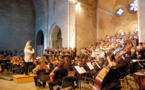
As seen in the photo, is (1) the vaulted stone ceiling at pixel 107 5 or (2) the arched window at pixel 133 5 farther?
(1) the vaulted stone ceiling at pixel 107 5

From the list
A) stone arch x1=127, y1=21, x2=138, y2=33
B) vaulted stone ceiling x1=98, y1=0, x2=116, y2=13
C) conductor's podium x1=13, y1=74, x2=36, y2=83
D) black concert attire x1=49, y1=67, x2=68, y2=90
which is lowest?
conductor's podium x1=13, y1=74, x2=36, y2=83

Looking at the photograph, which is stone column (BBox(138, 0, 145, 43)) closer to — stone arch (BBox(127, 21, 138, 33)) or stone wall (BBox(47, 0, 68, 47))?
stone arch (BBox(127, 21, 138, 33))

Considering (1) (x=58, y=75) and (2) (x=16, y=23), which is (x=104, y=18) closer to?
(2) (x=16, y=23)

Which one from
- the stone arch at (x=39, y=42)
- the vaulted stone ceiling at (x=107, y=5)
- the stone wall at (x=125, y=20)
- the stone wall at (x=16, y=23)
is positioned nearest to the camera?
the stone wall at (x=125, y=20)

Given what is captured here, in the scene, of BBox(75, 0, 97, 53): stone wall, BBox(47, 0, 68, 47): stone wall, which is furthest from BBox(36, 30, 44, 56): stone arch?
BBox(75, 0, 97, 53): stone wall

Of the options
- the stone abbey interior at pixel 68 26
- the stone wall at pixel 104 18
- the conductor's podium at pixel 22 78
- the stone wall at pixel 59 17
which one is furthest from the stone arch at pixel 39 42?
the conductor's podium at pixel 22 78

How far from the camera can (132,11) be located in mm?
17641

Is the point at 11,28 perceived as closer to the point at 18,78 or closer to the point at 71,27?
the point at 71,27

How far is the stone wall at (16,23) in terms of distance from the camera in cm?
2047

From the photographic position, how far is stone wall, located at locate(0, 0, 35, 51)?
20.5 meters

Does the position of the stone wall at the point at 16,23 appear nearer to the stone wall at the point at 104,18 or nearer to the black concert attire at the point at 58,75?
the stone wall at the point at 104,18

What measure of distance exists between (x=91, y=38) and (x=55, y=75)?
12892mm

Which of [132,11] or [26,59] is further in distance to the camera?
[132,11]

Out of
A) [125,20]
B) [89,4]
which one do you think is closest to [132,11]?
[125,20]
